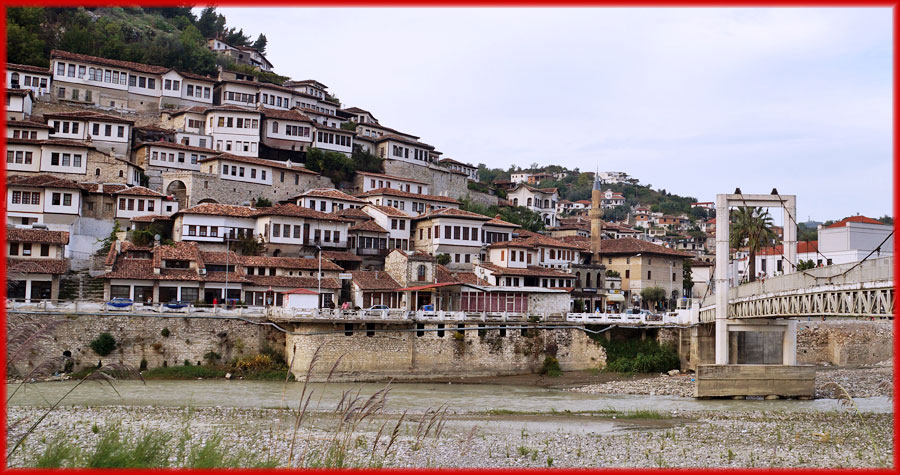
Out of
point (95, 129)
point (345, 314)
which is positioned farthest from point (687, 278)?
point (95, 129)

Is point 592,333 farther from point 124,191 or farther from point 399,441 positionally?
point 124,191

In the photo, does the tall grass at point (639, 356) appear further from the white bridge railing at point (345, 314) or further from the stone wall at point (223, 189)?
the stone wall at point (223, 189)

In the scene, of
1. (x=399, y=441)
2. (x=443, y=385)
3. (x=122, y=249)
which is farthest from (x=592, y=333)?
(x=122, y=249)

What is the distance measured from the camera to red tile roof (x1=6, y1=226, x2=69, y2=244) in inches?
1537

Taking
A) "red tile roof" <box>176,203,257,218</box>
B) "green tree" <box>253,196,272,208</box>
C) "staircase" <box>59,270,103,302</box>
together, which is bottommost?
"staircase" <box>59,270,103,302</box>

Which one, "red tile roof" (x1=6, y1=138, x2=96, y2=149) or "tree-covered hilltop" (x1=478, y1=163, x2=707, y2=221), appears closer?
"red tile roof" (x1=6, y1=138, x2=96, y2=149)

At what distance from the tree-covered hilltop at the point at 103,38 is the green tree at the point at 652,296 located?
49.9 m

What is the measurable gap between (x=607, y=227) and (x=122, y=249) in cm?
6193

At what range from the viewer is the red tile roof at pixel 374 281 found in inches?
1678

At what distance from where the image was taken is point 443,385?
35719 millimetres

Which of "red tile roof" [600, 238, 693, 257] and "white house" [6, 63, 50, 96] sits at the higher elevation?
"white house" [6, 63, 50, 96]

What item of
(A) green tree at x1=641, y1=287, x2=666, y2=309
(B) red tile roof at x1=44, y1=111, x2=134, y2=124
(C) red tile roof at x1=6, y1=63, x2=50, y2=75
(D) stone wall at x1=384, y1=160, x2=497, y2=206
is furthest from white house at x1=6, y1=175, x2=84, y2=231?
(A) green tree at x1=641, y1=287, x2=666, y2=309

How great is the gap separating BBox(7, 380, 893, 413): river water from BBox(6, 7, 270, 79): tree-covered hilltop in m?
46.7

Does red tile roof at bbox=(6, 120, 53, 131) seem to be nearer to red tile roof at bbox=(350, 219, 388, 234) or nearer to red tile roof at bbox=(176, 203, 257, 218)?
red tile roof at bbox=(176, 203, 257, 218)
